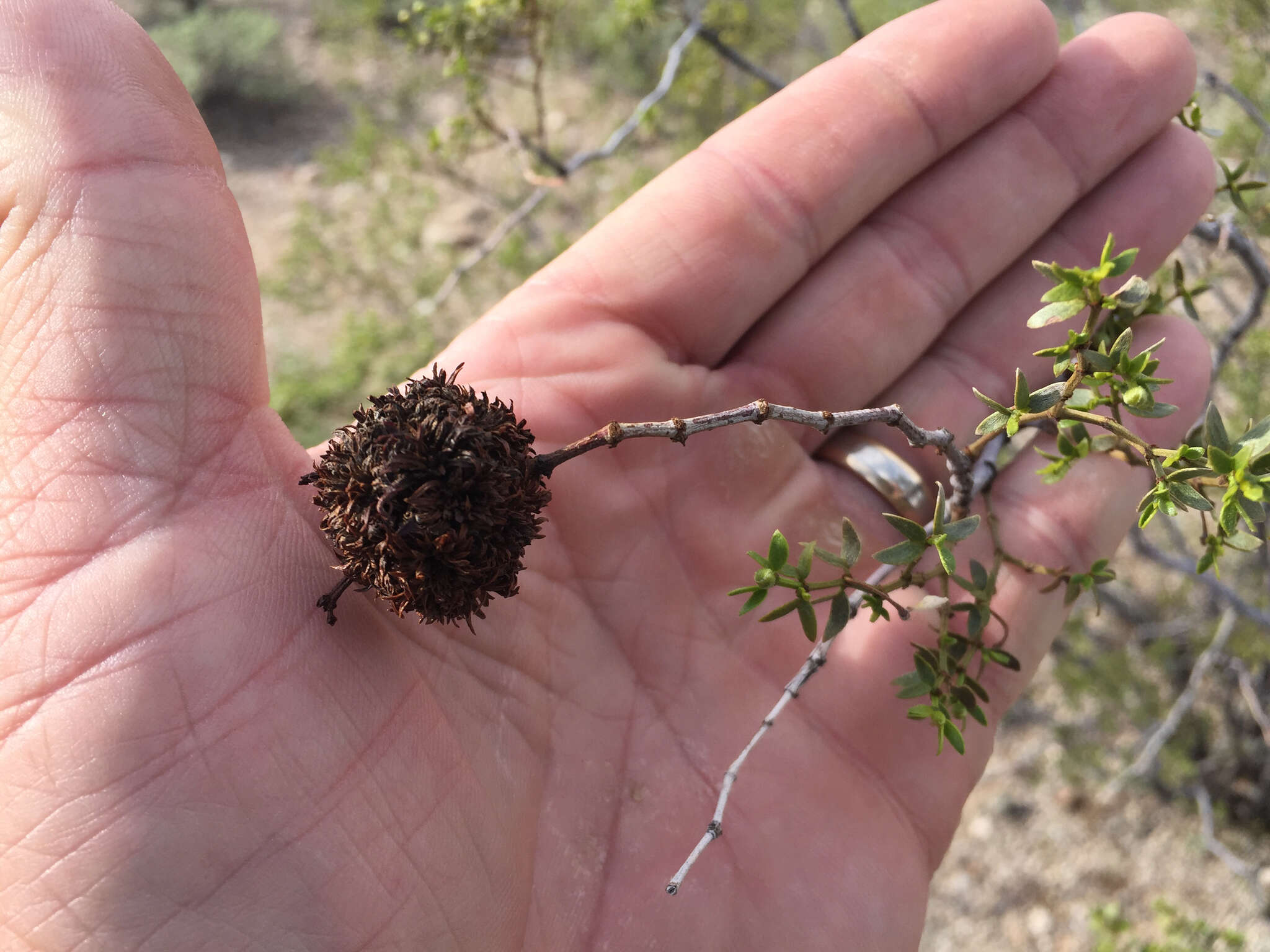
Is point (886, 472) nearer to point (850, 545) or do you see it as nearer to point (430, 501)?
point (850, 545)

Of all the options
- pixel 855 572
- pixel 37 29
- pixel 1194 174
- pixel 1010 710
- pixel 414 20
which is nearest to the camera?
pixel 37 29

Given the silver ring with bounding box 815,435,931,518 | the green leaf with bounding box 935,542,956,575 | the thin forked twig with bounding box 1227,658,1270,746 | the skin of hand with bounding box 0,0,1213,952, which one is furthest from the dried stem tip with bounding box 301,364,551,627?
the thin forked twig with bounding box 1227,658,1270,746

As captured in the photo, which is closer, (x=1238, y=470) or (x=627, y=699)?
(x=1238, y=470)

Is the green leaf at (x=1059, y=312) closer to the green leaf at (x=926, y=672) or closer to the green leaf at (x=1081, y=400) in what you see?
the green leaf at (x=1081, y=400)

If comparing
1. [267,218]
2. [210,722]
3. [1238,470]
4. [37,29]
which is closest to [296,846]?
[210,722]

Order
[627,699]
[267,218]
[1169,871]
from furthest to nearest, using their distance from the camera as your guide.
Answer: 1. [267,218]
2. [1169,871]
3. [627,699]

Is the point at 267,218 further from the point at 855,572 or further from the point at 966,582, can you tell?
the point at 966,582
